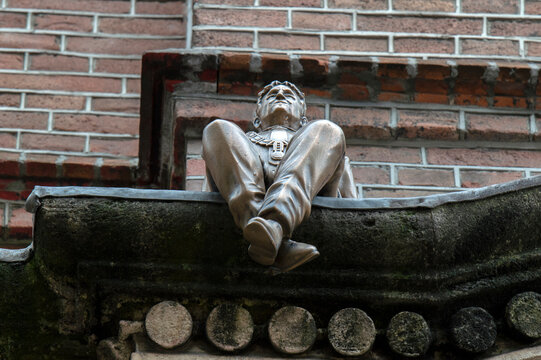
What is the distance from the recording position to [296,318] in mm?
4043

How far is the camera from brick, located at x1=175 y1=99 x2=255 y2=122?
608 cm

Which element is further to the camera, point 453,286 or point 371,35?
point 371,35

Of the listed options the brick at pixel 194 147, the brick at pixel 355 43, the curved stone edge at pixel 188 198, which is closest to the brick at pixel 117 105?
the brick at pixel 194 147

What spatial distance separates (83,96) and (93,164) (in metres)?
0.59

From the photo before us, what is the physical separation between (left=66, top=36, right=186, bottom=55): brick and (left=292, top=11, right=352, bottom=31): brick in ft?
3.03

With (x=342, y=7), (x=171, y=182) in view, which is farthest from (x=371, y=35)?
(x=171, y=182)

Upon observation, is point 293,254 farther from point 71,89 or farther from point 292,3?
point 71,89

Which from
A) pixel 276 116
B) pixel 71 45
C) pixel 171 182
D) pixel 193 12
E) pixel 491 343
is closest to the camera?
pixel 491 343


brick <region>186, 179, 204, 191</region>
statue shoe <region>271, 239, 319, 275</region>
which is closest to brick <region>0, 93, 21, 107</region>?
brick <region>186, 179, 204, 191</region>

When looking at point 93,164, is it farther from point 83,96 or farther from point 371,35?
point 371,35

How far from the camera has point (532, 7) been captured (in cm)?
674

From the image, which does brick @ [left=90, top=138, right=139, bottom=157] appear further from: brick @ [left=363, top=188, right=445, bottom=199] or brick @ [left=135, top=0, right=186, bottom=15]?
brick @ [left=363, top=188, right=445, bottom=199]

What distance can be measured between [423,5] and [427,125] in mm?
837

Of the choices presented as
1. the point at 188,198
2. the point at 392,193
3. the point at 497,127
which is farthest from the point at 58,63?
the point at 188,198
